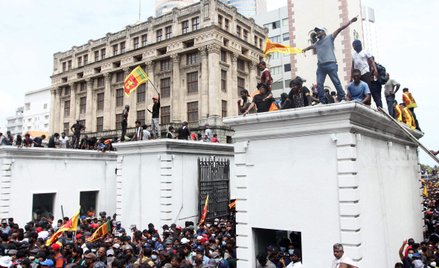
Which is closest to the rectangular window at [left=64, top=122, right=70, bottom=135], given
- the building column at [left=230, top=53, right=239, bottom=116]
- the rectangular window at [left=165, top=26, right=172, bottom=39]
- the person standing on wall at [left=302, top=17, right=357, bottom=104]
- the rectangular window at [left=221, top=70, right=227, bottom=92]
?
the rectangular window at [left=165, top=26, right=172, bottom=39]

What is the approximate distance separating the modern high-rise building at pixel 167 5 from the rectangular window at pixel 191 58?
32.3 m

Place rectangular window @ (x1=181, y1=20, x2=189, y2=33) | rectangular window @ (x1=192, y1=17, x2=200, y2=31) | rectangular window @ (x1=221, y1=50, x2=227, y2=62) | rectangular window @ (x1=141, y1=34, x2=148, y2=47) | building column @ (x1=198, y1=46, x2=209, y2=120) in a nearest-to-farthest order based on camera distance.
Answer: building column @ (x1=198, y1=46, x2=209, y2=120), rectangular window @ (x1=221, y1=50, x2=227, y2=62), rectangular window @ (x1=192, y1=17, x2=200, y2=31), rectangular window @ (x1=181, y1=20, x2=189, y2=33), rectangular window @ (x1=141, y1=34, x2=148, y2=47)

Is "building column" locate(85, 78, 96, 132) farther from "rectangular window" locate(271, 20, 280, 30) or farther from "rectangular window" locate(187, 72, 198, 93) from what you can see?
"rectangular window" locate(271, 20, 280, 30)

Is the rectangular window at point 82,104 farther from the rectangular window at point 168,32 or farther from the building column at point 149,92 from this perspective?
the rectangular window at point 168,32

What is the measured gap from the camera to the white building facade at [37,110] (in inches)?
4092

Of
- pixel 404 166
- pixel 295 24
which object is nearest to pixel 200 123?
pixel 295 24

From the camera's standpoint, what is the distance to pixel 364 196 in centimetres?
830

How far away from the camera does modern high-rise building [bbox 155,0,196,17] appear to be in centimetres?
7631

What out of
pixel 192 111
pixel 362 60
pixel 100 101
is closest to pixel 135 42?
pixel 100 101

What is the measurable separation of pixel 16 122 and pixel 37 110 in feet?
75.1

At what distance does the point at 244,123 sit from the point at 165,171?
270 inches

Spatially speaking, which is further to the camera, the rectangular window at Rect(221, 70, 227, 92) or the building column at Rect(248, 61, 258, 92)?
the building column at Rect(248, 61, 258, 92)

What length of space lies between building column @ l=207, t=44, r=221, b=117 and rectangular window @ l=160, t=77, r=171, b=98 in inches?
306

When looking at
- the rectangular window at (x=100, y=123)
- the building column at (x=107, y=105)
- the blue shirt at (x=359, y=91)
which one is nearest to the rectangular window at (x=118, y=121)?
the building column at (x=107, y=105)
